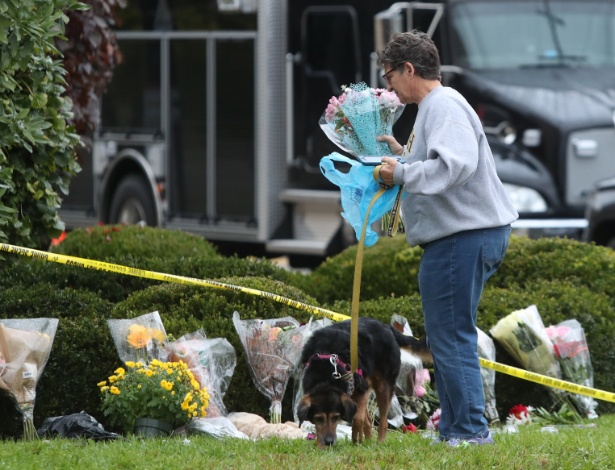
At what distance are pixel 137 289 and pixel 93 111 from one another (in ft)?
5.56

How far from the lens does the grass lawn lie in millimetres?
5375

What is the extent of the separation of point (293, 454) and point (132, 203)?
9862mm

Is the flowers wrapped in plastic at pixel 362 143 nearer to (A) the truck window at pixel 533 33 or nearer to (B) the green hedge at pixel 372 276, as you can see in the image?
(B) the green hedge at pixel 372 276

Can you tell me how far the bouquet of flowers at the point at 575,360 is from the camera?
297 inches

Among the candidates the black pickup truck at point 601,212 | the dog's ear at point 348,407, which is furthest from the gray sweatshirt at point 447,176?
the black pickup truck at point 601,212

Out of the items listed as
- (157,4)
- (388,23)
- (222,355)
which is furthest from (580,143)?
(222,355)

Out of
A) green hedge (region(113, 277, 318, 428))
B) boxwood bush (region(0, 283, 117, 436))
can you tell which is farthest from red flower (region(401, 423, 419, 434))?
boxwood bush (region(0, 283, 117, 436))

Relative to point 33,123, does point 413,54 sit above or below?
above

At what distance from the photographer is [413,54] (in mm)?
5715

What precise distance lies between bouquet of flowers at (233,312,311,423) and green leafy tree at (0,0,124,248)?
1.54 m

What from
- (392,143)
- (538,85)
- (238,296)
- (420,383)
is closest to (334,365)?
(392,143)

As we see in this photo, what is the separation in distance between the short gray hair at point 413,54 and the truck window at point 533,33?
6.74 metres

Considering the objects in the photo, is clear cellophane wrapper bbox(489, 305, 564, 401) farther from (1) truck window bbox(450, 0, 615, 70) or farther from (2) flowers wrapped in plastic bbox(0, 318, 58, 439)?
(1) truck window bbox(450, 0, 615, 70)

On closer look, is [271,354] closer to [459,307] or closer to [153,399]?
[153,399]
